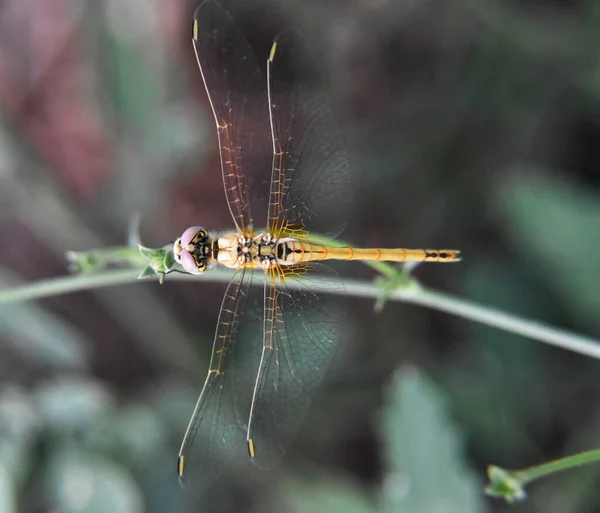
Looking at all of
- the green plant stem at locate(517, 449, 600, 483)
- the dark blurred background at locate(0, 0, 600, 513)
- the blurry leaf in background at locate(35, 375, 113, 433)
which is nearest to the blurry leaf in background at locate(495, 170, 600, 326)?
the dark blurred background at locate(0, 0, 600, 513)

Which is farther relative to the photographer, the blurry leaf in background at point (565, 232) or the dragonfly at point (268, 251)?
the blurry leaf in background at point (565, 232)

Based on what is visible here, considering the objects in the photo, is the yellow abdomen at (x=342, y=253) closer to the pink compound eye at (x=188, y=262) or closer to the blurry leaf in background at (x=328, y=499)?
the pink compound eye at (x=188, y=262)

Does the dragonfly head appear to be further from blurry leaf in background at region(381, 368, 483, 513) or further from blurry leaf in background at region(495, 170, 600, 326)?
blurry leaf in background at region(495, 170, 600, 326)

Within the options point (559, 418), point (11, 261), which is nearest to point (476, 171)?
point (559, 418)

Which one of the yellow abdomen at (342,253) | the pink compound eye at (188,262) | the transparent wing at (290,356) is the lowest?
the transparent wing at (290,356)

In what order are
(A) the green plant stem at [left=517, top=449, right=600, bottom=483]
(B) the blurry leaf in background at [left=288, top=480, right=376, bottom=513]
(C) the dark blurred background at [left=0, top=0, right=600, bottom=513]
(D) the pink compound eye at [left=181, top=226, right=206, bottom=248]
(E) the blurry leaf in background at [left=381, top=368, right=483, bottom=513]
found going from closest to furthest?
(A) the green plant stem at [left=517, top=449, right=600, bottom=483], (D) the pink compound eye at [left=181, top=226, right=206, bottom=248], (E) the blurry leaf in background at [left=381, top=368, right=483, bottom=513], (B) the blurry leaf in background at [left=288, top=480, right=376, bottom=513], (C) the dark blurred background at [left=0, top=0, right=600, bottom=513]

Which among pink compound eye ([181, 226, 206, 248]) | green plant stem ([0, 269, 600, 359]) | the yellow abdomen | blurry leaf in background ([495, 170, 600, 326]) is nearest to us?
green plant stem ([0, 269, 600, 359])

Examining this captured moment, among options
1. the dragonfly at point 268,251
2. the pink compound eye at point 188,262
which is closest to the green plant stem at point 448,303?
the pink compound eye at point 188,262
